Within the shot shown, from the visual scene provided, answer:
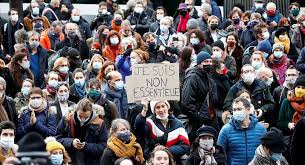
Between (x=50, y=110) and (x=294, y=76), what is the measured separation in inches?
147

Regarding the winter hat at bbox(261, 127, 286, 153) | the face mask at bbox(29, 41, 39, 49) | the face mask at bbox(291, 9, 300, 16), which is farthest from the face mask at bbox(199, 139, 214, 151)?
the face mask at bbox(291, 9, 300, 16)

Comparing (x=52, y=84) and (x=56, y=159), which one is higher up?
(x=52, y=84)

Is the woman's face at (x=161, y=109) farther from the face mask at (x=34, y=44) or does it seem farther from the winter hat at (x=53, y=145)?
the face mask at (x=34, y=44)

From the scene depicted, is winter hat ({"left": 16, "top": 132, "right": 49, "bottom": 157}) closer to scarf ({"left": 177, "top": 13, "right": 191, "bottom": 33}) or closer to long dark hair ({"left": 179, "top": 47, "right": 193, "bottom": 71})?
long dark hair ({"left": 179, "top": 47, "right": 193, "bottom": 71})

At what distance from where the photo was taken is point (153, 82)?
15.3 metres

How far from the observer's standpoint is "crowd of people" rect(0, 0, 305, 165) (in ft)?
45.1

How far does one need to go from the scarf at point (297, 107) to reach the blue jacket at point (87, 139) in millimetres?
2781

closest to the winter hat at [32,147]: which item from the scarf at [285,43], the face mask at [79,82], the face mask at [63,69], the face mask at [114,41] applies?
the face mask at [79,82]

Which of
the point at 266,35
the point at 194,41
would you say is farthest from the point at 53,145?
the point at 266,35

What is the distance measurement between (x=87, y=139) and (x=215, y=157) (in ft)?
5.83

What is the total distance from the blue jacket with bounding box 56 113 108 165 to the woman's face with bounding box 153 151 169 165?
1653 mm

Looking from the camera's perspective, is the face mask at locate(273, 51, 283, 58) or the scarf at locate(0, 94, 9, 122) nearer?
the scarf at locate(0, 94, 9, 122)

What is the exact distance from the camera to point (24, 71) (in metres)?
18.1

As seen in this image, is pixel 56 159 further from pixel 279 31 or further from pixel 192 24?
pixel 192 24
